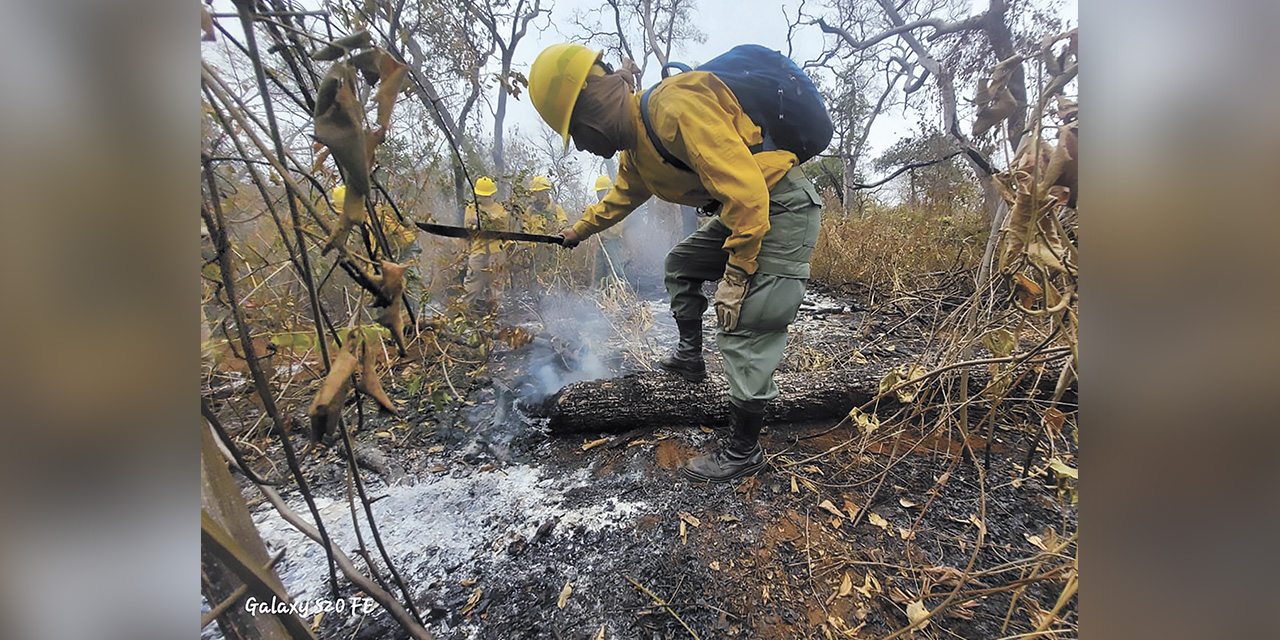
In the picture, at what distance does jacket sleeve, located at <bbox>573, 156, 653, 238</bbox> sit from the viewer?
5.14 ft

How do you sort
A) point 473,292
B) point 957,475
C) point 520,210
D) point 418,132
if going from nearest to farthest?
point 957,475 < point 418,132 < point 473,292 < point 520,210

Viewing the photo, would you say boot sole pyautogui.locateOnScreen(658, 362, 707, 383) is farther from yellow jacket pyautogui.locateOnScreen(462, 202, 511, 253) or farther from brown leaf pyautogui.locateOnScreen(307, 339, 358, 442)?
brown leaf pyautogui.locateOnScreen(307, 339, 358, 442)

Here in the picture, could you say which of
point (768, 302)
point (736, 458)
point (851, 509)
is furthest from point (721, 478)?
point (768, 302)

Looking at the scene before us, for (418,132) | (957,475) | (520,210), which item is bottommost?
(957,475)

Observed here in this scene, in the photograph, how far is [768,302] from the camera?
4.24ft

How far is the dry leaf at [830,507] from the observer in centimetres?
109

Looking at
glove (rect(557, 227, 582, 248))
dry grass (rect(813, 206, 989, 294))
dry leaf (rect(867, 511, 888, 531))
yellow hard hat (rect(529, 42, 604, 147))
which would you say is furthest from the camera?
dry grass (rect(813, 206, 989, 294))

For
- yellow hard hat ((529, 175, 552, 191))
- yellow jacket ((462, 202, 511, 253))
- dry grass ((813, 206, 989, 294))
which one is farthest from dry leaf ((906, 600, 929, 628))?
yellow hard hat ((529, 175, 552, 191))

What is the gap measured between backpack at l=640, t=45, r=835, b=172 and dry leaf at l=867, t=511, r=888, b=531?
114cm

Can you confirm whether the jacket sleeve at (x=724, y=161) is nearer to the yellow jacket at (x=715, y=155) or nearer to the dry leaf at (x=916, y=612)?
the yellow jacket at (x=715, y=155)
